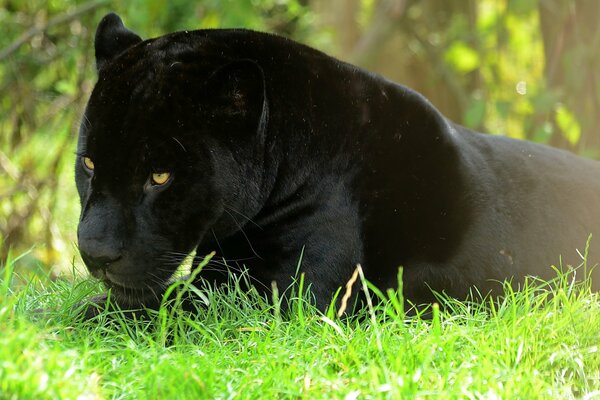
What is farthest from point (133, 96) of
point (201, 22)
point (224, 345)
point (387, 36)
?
point (387, 36)

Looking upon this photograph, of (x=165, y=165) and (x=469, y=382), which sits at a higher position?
(x=165, y=165)

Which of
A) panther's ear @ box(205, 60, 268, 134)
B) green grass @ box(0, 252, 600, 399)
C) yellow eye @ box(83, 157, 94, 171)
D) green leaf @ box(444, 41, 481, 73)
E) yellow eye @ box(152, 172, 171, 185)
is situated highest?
panther's ear @ box(205, 60, 268, 134)

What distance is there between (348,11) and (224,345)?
19.0ft

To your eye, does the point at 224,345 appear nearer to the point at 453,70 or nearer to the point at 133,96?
the point at 133,96

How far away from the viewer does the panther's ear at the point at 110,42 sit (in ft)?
12.5

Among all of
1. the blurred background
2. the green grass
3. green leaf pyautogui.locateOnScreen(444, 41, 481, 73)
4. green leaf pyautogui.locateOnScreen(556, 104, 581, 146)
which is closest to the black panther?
the green grass

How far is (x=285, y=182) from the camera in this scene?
11.5 ft

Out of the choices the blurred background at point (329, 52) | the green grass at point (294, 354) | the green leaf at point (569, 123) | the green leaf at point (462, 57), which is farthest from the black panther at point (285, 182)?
the green leaf at point (462, 57)

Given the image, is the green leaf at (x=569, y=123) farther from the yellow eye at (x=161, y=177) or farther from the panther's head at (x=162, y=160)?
the yellow eye at (x=161, y=177)

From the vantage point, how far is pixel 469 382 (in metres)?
2.55

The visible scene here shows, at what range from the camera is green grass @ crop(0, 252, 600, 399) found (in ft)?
8.13

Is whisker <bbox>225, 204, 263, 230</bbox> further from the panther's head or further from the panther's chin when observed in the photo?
the panther's chin

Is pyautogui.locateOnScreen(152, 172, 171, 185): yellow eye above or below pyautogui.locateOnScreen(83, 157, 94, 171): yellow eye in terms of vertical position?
below

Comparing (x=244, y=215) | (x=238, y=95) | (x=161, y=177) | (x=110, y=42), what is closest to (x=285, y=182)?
(x=244, y=215)
